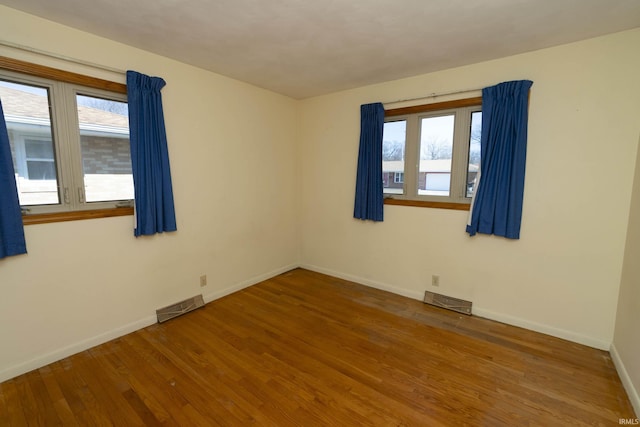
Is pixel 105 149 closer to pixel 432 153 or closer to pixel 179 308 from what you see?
pixel 179 308

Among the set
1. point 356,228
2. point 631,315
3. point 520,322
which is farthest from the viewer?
point 356,228

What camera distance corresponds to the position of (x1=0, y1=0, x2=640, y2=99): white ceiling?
189 cm

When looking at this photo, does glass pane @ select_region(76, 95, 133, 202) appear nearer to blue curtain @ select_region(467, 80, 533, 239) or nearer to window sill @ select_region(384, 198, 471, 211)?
window sill @ select_region(384, 198, 471, 211)

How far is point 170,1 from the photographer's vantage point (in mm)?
1850

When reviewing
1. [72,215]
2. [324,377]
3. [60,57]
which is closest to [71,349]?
[72,215]

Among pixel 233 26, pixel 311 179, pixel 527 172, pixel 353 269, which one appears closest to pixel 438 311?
pixel 353 269

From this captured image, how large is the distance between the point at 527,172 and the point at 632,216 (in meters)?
0.79

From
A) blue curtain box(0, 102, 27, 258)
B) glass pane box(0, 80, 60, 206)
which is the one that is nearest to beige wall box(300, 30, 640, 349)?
glass pane box(0, 80, 60, 206)

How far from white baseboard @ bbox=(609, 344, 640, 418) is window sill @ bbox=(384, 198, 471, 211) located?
63.6 inches

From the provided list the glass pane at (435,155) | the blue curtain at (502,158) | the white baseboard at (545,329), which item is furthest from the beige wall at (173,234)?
the white baseboard at (545,329)

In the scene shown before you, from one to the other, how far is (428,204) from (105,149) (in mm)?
3292

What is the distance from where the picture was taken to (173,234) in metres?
2.95

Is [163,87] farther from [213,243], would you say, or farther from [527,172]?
[527,172]

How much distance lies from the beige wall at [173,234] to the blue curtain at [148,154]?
15 cm
